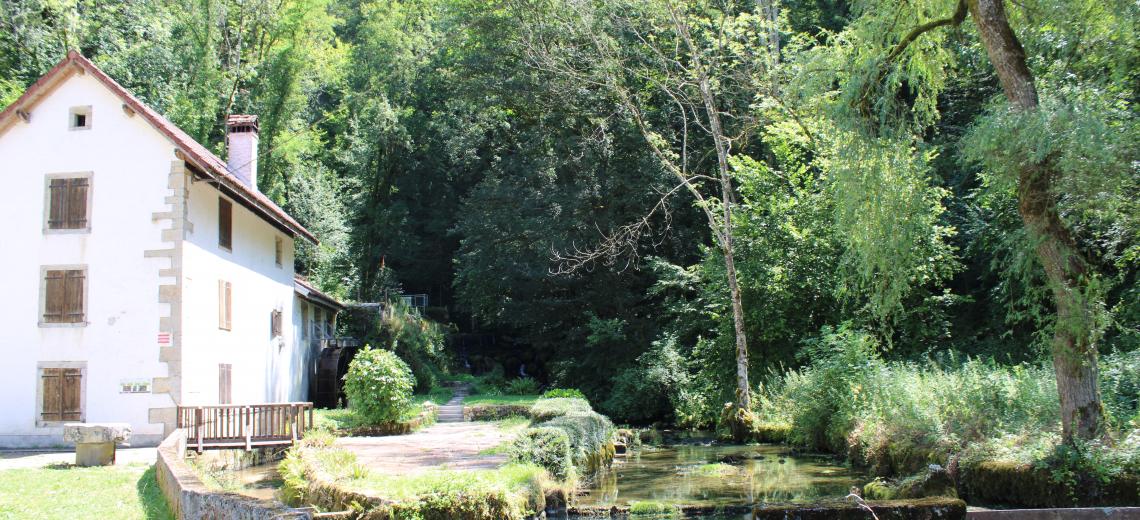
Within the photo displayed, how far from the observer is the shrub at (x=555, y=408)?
19.2m

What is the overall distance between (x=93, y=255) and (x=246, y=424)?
5.54 metres

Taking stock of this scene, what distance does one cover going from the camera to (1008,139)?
11.2 m

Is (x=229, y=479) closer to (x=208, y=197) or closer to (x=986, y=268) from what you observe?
(x=208, y=197)

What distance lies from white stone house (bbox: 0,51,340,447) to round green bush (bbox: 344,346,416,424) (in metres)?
3.35

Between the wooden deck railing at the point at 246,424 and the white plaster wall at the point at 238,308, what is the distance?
1018 mm

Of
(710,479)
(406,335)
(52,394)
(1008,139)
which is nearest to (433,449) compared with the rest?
(710,479)

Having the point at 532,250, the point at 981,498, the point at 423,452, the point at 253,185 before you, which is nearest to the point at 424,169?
the point at 532,250

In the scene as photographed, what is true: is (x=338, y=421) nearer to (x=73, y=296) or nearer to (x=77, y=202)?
(x=73, y=296)

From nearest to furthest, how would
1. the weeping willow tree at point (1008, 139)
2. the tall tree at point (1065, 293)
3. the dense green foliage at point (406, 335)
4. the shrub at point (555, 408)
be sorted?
the weeping willow tree at point (1008, 139) → the tall tree at point (1065, 293) → the shrub at point (555, 408) → the dense green foliage at point (406, 335)

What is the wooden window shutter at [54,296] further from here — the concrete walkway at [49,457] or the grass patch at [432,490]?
the grass patch at [432,490]

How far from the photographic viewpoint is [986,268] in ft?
78.4

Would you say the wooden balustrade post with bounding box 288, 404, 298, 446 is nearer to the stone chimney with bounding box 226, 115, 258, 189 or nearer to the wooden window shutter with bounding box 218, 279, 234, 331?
the wooden window shutter with bounding box 218, 279, 234, 331

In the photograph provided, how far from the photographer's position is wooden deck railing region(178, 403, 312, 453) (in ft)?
55.0

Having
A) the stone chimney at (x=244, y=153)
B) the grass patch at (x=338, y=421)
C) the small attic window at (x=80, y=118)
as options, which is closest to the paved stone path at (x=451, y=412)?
the grass patch at (x=338, y=421)
